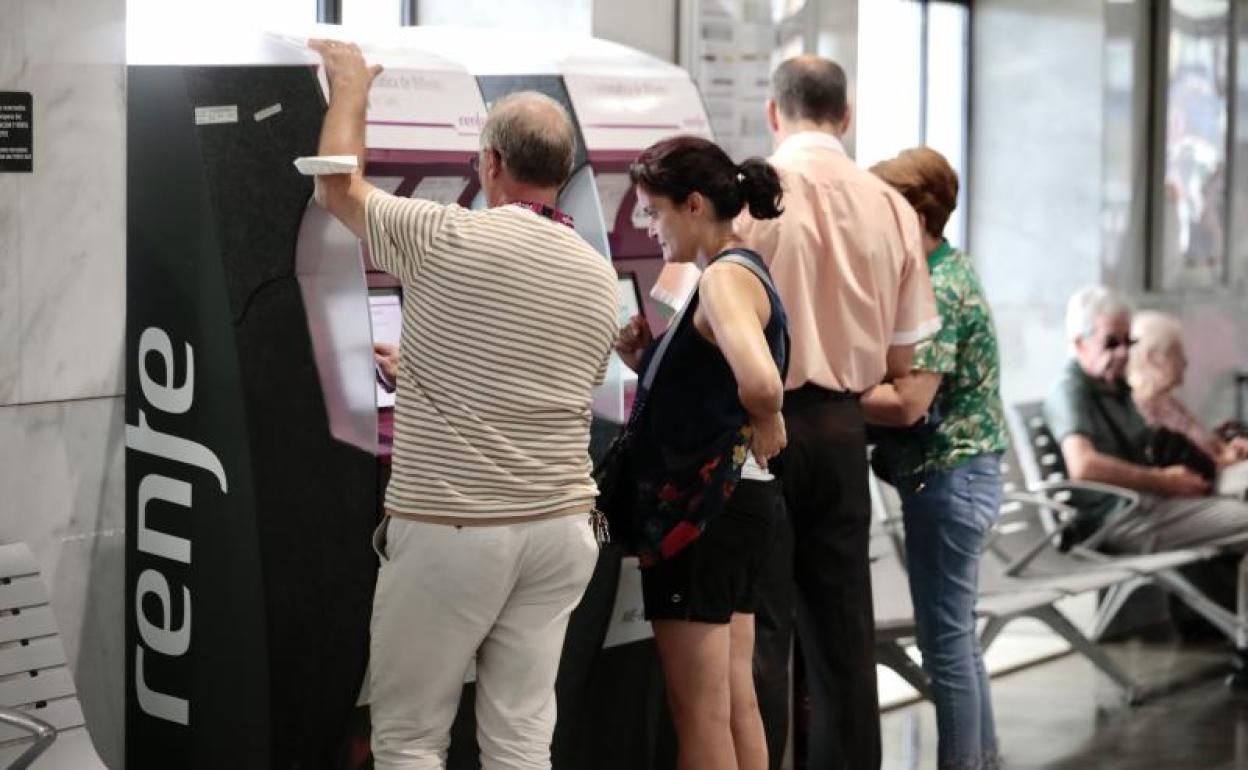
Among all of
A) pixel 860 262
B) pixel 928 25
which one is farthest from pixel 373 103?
pixel 928 25

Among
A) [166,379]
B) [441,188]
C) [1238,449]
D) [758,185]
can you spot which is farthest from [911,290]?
[1238,449]

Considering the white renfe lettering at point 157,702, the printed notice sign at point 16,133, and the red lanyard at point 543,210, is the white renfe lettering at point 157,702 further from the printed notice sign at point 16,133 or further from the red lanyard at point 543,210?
the red lanyard at point 543,210

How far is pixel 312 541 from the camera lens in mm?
3656

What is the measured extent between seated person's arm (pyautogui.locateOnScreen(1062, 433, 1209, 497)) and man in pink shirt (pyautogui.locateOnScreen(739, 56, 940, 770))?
223cm

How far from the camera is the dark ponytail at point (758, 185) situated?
360 centimetres

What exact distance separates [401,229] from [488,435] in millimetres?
344

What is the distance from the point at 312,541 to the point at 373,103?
817mm

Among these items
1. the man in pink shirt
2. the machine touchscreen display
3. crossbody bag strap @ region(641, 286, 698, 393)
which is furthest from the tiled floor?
the machine touchscreen display

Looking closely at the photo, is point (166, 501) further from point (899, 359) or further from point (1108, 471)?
point (1108, 471)

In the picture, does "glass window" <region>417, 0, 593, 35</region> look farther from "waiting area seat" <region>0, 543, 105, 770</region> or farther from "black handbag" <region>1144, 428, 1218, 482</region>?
"black handbag" <region>1144, 428, 1218, 482</region>

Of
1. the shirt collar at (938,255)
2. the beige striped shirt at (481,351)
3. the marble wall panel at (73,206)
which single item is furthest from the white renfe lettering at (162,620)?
the shirt collar at (938,255)

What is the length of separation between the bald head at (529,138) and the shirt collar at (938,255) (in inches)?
63.1

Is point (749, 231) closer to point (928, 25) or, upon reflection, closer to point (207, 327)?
point (207, 327)

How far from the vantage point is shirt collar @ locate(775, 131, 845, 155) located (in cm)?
424
